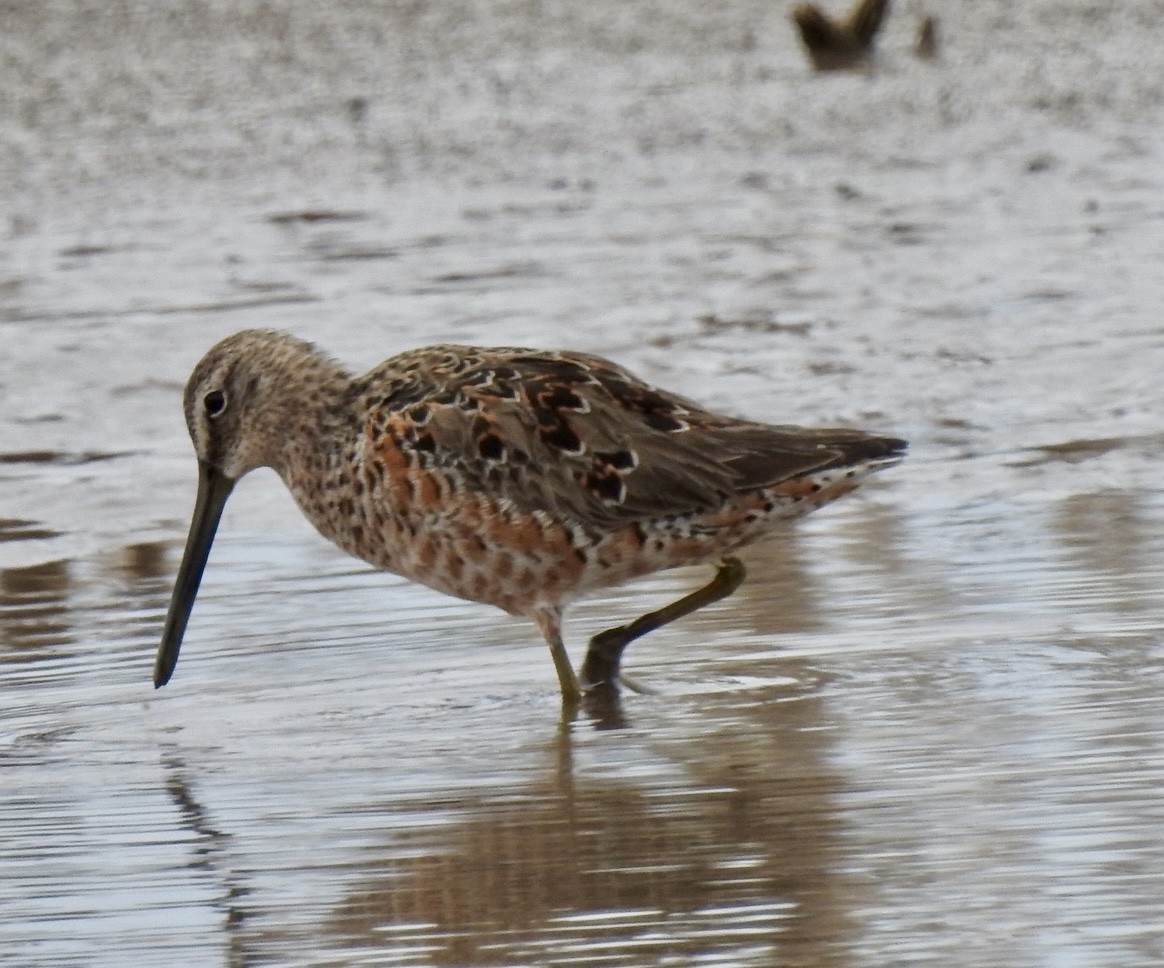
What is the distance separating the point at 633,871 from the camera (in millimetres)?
4188

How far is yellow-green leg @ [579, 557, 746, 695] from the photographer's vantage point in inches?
217

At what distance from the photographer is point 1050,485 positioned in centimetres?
692

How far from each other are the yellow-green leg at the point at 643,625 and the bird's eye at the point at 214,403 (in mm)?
968

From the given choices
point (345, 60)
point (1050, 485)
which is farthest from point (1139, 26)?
point (1050, 485)

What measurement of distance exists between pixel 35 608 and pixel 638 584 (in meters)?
1.39

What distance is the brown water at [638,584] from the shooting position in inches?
162

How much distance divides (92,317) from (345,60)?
5.38 m

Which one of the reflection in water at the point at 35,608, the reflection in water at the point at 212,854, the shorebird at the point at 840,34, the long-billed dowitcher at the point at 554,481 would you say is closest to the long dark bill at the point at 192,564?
the long-billed dowitcher at the point at 554,481

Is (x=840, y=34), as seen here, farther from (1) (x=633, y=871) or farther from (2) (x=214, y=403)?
(1) (x=633, y=871)

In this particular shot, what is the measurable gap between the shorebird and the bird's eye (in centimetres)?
859

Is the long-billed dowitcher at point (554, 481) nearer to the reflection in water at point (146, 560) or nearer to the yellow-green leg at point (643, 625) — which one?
the yellow-green leg at point (643, 625)

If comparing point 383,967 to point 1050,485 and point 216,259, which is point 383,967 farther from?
point 216,259

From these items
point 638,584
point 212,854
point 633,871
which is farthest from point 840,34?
point 633,871

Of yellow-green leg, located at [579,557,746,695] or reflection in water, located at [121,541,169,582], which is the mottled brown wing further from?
reflection in water, located at [121,541,169,582]
